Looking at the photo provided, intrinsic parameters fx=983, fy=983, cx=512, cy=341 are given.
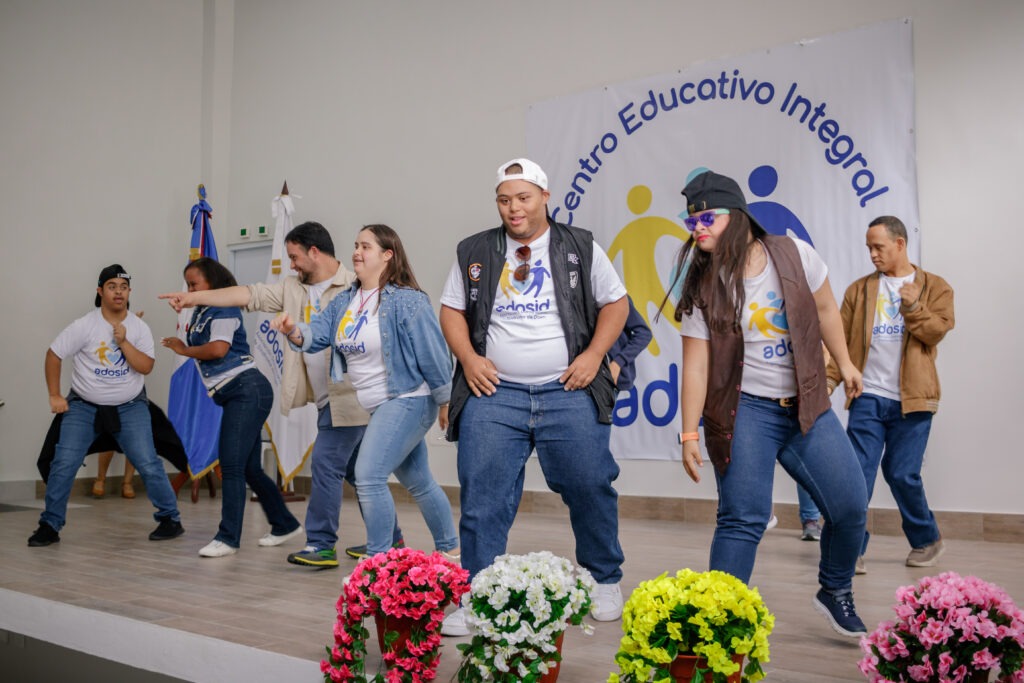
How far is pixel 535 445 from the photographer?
2865mm

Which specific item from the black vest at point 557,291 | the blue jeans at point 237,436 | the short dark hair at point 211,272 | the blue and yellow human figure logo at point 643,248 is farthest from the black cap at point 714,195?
the blue and yellow human figure logo at point 643,248

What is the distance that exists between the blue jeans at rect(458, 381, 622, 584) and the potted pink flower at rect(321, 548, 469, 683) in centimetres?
40

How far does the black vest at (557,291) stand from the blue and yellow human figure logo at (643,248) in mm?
3121

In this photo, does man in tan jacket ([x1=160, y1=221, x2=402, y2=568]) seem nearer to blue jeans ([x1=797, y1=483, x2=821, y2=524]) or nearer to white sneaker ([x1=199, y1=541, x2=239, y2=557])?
white sneaker ([x1=199, y1=541, x2=239, y2=557])

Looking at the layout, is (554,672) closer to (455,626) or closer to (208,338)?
(455,626)

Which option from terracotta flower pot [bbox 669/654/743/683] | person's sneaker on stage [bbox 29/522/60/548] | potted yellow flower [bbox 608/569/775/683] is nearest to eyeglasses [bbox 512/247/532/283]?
potted yellow flower [bbox 608/569/775/683]

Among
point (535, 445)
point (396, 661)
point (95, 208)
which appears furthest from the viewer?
point (95, 208)

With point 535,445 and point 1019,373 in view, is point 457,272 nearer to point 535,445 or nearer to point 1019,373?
point 535,445

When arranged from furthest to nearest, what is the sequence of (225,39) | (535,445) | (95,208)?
(225,39) < (95,208) < (535,445)

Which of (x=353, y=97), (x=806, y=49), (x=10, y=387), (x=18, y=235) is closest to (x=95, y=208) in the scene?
(x=18, y=235)

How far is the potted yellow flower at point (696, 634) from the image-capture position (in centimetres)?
188

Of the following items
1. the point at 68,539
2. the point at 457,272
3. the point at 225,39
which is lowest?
the point at 68,539

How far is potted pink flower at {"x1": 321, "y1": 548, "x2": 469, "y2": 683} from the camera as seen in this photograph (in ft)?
7.57

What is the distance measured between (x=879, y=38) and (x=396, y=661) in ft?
14.6
